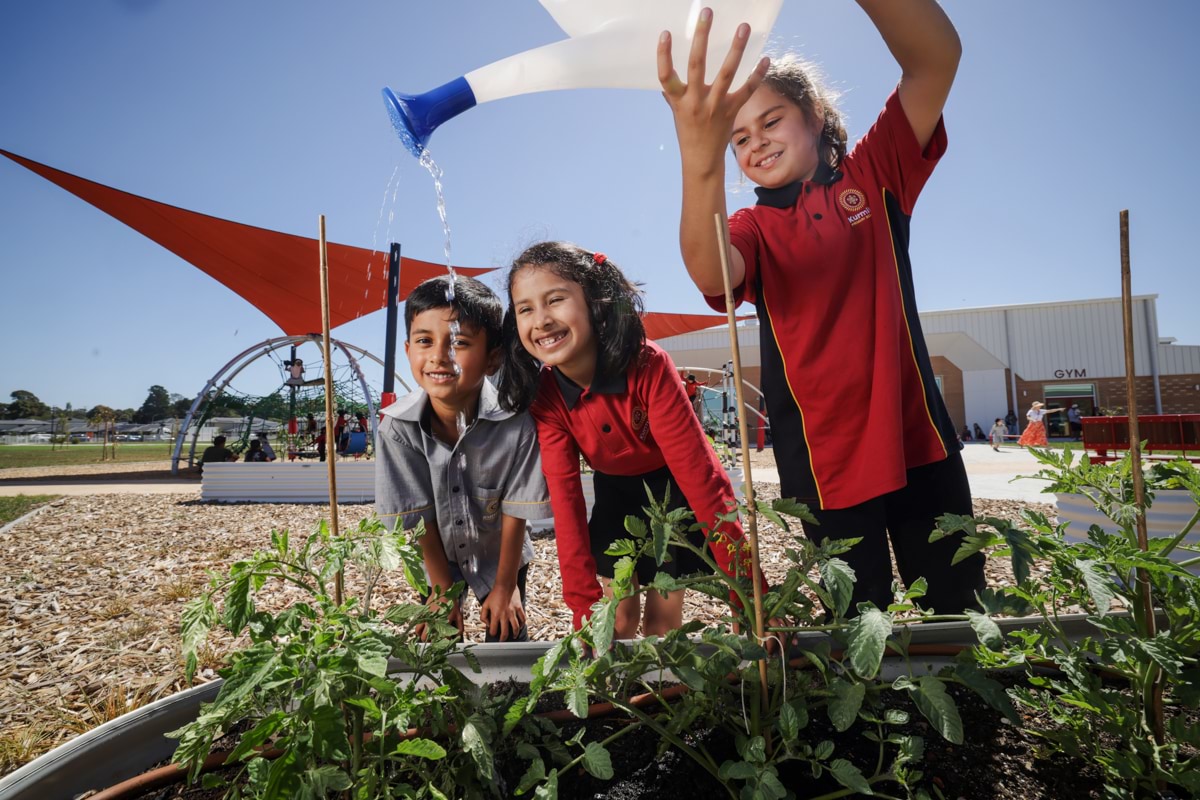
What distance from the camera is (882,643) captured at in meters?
0.63

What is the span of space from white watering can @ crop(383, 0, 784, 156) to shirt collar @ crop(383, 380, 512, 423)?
78cm

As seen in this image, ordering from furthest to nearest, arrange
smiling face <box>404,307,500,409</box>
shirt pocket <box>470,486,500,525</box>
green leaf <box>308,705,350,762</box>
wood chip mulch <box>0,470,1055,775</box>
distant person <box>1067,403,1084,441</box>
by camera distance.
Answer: distant person <box>1067,403,1084,441</box> < wood chip mulch <box>0,470,1055,775</box> < shirt pocket <box>470,486,500,525</box> < smiling face <box>404,307,500,409</box> < green leaf <box>308,705,350,762</box>

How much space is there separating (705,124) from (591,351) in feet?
2.31

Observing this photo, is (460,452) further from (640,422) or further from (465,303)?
(640,422)

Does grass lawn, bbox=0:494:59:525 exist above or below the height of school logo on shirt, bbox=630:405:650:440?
below

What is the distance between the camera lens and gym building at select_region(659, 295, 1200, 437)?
2311cm

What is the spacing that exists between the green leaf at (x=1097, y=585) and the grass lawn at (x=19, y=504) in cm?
795

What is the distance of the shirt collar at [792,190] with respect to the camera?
1.34 m

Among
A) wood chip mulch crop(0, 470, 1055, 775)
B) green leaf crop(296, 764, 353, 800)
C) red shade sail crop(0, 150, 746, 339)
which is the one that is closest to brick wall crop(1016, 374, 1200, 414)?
wood chip mulch crop(0, 470, 1055, 775)

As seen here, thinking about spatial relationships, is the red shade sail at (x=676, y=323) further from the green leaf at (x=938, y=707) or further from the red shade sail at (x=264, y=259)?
the green leaf at (x=938, y=707)

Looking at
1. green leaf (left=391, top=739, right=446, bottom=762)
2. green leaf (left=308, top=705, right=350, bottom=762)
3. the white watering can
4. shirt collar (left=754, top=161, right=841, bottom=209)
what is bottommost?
Result: green leaf (left=391, top=739, right=446, bottom=762)

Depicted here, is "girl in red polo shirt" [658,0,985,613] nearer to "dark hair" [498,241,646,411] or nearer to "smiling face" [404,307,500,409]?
"dark hair" [498,241,646,411]

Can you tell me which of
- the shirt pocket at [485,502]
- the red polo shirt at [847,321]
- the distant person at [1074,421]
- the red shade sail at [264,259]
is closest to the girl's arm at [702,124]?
the red polo shirt at [847,321]

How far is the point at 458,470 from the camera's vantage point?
67.0 inches
